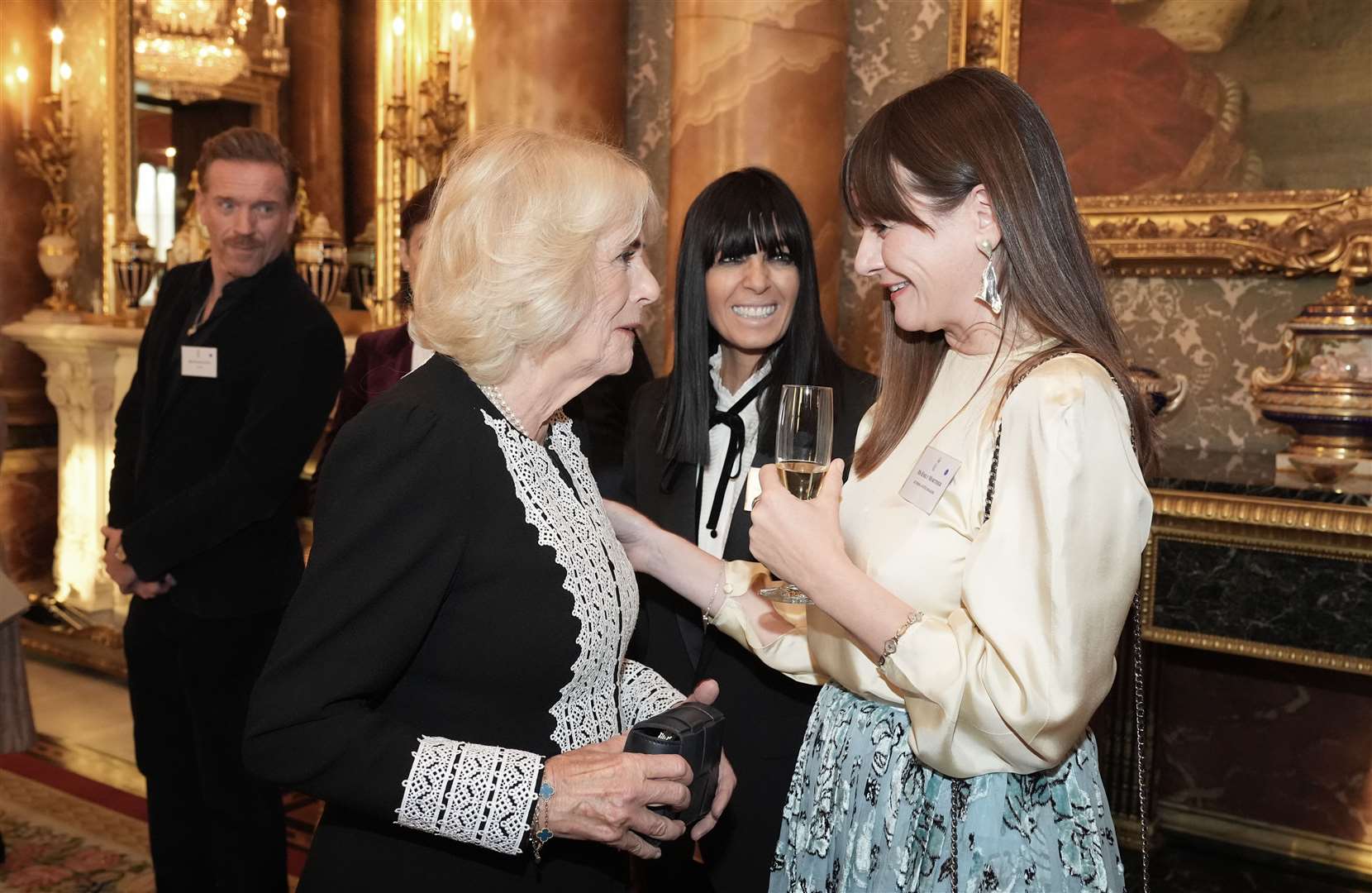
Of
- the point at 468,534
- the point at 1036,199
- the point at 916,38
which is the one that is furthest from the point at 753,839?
the point at 916,38

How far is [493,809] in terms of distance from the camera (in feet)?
4.49

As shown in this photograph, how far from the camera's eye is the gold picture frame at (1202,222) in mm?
3285

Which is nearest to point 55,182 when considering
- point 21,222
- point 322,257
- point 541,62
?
point 21,222

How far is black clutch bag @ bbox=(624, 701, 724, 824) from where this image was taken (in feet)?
4.75

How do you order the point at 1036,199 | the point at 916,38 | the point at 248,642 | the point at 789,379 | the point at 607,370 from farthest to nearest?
the point at 916,38 → the point at 248,642 → the point at 789,379 → the point at 607,370 → the point at 1036,199

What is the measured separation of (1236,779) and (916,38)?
2.69 meters

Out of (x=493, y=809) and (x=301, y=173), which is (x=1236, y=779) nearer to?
(x=493, y=809)

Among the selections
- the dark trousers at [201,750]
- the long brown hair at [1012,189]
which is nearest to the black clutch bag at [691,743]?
the long brown hair at [1012,189]

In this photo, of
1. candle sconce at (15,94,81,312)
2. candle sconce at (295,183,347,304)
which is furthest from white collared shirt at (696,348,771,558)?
candle sconce at (15,94,81,312)

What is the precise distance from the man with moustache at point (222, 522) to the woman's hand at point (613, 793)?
1795 mm

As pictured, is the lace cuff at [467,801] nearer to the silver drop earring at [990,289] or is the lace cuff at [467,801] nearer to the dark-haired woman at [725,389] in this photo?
the silver drop earring at [990,289]

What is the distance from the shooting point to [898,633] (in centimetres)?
147

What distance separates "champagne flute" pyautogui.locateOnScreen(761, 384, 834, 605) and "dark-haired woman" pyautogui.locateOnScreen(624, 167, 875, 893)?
2.62 feet

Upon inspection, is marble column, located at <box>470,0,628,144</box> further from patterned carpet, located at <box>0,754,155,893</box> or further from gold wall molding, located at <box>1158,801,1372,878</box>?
gold wall molding, located at <box>1158,801,1372,878</box>
